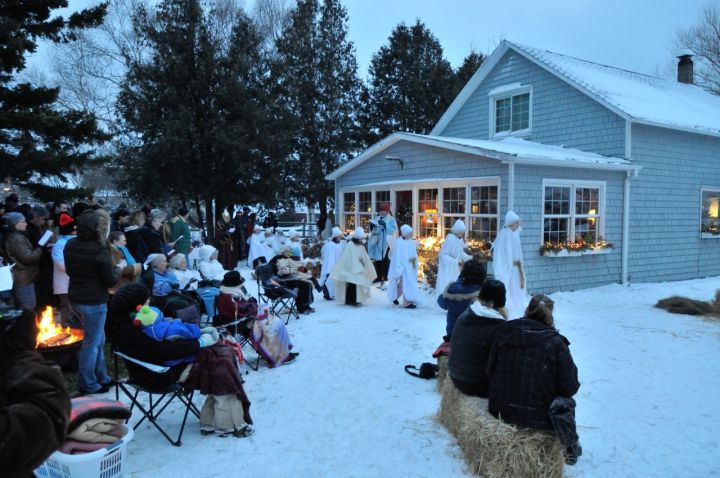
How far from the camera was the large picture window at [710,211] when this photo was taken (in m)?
14.1

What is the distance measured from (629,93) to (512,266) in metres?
9.19

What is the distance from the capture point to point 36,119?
898cm

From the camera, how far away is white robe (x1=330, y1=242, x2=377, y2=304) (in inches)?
379

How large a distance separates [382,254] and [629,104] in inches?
288

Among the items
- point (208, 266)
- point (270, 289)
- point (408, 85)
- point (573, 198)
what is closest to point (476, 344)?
point (208, 266)

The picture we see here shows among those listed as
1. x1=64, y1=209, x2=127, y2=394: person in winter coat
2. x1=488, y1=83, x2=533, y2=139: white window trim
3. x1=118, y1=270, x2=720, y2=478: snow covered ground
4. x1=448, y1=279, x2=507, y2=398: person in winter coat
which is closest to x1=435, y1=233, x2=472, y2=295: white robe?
x1=118, y1=270, x2=720, y2=478: snow covered ground

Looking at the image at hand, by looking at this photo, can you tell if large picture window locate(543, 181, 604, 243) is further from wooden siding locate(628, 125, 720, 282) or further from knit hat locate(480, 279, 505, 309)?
knit hat locate(480, 279, 505, 309)

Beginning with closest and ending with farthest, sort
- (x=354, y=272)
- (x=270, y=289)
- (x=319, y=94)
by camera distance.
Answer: (x=270, y=289)
(x=354, y=272)
(x=319, y=94)

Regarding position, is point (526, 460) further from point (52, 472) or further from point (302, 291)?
point (302, 291)

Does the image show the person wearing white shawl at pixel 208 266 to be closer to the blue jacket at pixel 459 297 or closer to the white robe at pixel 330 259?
the blue jacket at pixel 459 297

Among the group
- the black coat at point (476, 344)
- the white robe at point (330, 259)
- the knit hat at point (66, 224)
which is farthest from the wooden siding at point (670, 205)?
the knit hat at point (66, 224)

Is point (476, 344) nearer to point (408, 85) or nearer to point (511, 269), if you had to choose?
point (511, 269)

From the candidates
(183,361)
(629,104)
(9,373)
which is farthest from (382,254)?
(9,373)

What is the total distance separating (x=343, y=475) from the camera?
3.58m
